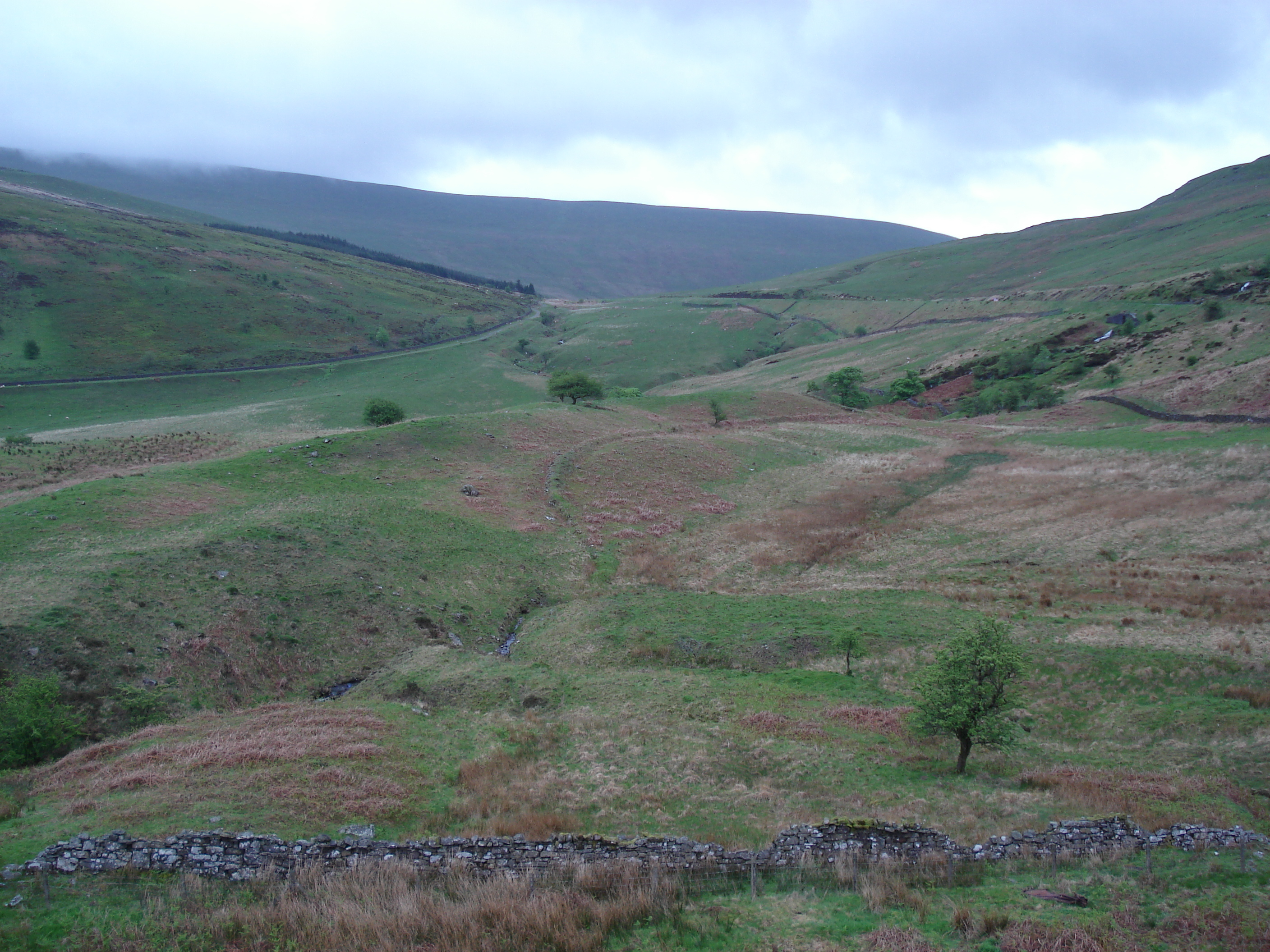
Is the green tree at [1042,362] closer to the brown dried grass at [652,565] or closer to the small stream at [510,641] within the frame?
the brown dried grass at [652,565]

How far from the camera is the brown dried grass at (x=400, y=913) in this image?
34.5ft

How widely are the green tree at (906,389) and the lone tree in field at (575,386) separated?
45759mm

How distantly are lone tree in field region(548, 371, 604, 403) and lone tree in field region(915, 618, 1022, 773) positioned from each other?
231ft

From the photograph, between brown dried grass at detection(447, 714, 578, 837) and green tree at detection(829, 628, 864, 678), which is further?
green tree at detection(829, 628, 864, 678)

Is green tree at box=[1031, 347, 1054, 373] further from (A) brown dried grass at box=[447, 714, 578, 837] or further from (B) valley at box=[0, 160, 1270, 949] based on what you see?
(A) brown dried grass at box=[447, 714, 578, 837]

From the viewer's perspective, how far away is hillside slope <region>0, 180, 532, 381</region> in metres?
108

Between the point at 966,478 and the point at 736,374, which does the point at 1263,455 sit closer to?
the point at 966,478

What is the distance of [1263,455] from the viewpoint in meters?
46.8

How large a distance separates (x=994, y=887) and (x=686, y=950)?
582cm

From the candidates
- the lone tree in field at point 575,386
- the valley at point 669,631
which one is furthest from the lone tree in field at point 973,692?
the lone tree in field at point 575,386

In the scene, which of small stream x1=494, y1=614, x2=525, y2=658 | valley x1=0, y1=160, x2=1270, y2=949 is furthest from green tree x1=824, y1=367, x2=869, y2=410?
small stream x1=494, y1=614, x2=525, y2=658

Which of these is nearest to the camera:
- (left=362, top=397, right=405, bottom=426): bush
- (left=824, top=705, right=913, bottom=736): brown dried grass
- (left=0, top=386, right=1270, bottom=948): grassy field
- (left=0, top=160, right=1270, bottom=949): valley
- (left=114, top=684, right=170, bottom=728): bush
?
(left=0, top=160, right=1270, bottom=949): valley

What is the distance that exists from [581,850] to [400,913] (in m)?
3.68

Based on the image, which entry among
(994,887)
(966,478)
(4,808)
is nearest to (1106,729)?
(994,887)
